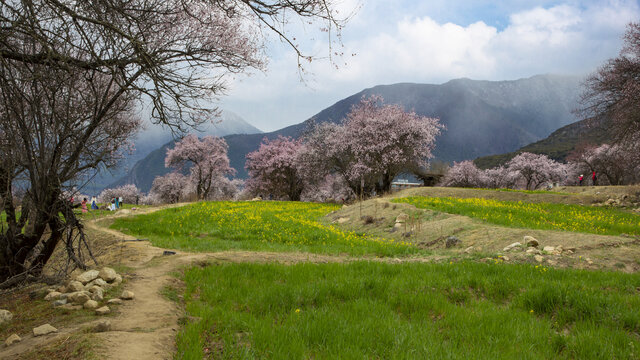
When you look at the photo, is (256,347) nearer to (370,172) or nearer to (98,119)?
(98,119)

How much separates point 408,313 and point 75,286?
5154mm

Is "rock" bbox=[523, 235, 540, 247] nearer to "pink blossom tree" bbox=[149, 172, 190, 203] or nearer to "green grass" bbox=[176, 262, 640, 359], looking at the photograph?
"green grass" bbox=[176, 262, 640, 359]

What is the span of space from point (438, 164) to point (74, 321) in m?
62.9

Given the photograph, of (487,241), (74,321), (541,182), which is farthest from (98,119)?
(541,182)

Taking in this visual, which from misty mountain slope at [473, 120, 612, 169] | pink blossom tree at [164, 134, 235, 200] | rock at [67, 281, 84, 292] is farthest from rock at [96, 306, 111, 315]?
misty mountain slope at [473, 120, 612, 169]

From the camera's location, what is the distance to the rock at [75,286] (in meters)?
5.27

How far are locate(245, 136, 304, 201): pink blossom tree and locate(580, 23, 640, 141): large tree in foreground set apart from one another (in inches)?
1144

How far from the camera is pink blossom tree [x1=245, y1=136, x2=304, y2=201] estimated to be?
4253 cm

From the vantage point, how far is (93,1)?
4637 millimetres

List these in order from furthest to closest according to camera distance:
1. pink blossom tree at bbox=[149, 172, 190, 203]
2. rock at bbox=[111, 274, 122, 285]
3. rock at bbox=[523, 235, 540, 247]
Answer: pink blossom tree at bbox=[149, 172, 190, 203] → rock at bbox=[523, 235, 540, 247] → rock at bbox=[111, 274, 122, 285]

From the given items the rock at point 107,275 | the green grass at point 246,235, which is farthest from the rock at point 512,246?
the rock at point 107,275

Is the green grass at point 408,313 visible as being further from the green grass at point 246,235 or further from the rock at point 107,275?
the green grass at point 246,235

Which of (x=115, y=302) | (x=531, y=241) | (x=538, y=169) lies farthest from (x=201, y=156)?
(x=538, y=169)

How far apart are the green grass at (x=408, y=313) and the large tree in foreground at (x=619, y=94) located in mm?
17222
